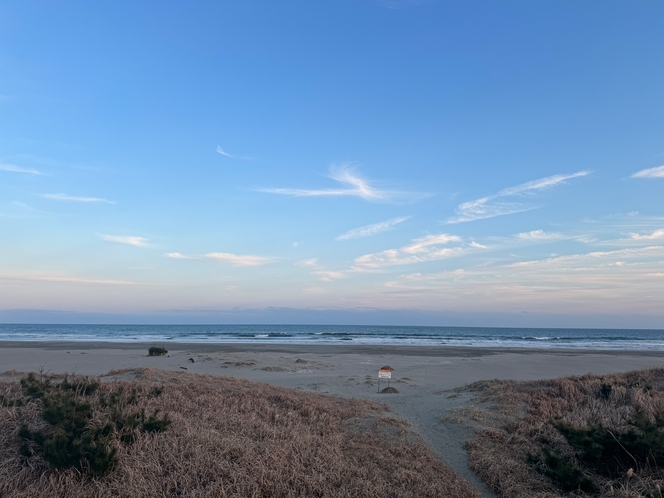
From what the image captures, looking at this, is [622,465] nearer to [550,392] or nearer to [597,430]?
[597,430]

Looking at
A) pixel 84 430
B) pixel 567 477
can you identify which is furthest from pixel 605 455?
pixel 84 430

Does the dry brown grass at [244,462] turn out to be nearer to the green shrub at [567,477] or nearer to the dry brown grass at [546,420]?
the dry brown grass at [546,420]

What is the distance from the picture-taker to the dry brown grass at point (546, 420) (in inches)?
243

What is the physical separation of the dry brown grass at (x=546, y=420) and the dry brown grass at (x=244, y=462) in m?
0.80

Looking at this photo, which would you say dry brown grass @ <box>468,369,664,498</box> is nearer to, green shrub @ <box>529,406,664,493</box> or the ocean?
green shrub @ <box>529,406,664,493</box>

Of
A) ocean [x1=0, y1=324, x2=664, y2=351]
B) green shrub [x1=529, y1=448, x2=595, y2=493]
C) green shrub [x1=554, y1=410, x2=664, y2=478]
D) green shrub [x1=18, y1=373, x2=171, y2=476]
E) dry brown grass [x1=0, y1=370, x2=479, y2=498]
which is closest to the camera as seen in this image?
dry brown grass [x1=0, y1=370, x2=479, y2=498]

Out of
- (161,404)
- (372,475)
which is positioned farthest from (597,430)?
(161,404)

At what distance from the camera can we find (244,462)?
610 cm

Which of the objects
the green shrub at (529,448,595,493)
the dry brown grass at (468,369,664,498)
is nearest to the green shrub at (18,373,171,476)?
the dry brown grass at (468,369,664,498)

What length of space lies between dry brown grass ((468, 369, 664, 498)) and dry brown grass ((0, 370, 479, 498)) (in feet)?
2.63

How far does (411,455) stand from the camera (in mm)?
7383

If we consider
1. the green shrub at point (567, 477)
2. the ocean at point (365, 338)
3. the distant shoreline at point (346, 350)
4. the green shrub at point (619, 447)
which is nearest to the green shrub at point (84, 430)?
the green shrub at point (567, 477)

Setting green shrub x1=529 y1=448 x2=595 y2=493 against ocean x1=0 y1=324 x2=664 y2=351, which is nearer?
green shrub x1=529 y1=448 x2=595 y2=493

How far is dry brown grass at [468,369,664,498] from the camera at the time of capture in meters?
6.18
